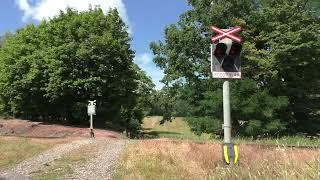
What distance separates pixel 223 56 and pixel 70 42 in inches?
1616

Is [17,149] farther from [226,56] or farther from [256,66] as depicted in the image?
[256,66]

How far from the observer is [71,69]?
49969 mm

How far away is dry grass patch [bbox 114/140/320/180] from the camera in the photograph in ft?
23.0

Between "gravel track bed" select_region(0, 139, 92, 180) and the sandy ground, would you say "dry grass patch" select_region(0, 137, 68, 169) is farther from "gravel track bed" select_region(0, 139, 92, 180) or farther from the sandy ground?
the sandy ground

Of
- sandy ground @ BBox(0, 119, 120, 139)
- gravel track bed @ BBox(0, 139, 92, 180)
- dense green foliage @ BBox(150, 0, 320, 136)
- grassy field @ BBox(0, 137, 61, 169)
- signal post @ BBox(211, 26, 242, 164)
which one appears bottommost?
gravel track bed @ BBox(0, 139, 92, 180)

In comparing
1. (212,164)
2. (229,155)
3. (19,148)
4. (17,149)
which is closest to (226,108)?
(229,155)

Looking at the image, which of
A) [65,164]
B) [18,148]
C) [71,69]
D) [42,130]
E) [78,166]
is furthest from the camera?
[71,69]

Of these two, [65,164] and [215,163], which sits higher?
[215,163]

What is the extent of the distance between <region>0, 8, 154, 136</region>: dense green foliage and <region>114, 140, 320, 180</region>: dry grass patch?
30.5 m

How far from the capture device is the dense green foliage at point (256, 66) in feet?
138

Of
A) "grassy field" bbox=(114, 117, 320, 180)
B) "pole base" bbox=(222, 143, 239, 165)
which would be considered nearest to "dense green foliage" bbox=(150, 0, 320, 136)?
"grassy field" bbox=(114, 117, 320, 180)

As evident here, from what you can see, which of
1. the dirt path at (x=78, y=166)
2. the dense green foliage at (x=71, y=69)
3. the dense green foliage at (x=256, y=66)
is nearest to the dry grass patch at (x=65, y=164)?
the dirt path at (x=78, y=166)

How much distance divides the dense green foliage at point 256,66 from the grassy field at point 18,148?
737 inches

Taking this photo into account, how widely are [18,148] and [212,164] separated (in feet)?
47.1
